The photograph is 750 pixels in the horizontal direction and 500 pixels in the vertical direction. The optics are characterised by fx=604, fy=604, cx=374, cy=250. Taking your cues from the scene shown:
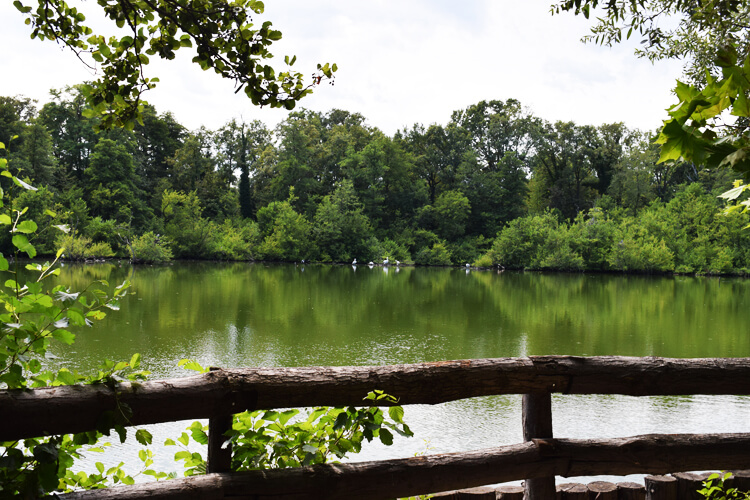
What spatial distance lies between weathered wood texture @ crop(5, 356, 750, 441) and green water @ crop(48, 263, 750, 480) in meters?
3.45

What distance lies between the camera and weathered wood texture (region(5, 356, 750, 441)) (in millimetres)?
1574

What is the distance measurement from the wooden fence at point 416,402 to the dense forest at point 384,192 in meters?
38.2

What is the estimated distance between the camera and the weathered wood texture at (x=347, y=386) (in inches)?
62.0

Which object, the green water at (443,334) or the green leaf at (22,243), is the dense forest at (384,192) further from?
the green leaf at (22,243)

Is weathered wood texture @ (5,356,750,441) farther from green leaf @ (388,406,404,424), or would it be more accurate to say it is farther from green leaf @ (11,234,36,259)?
green leaf @ (11,234,36,259)

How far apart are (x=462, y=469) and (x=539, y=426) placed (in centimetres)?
Answer: 35

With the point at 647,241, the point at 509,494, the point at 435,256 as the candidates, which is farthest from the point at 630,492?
the point at 435,256

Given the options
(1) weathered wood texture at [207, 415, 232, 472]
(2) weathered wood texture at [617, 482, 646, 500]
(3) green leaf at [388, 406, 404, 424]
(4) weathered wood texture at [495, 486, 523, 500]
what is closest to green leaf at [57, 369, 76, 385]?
(1) weathered wood texture at [207, 415, 232, 472]

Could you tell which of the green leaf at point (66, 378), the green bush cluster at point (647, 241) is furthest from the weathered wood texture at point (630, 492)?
the green bush cluster at point (647, 241)

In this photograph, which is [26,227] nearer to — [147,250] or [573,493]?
[573,493]

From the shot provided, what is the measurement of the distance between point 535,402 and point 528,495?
35cm

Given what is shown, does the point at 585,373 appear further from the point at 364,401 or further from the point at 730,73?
the point at 730,73

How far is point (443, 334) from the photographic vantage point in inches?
560

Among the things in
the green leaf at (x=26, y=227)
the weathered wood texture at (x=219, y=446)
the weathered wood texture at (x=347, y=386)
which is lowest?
the weathered wood texture at (x=219, y=446)
